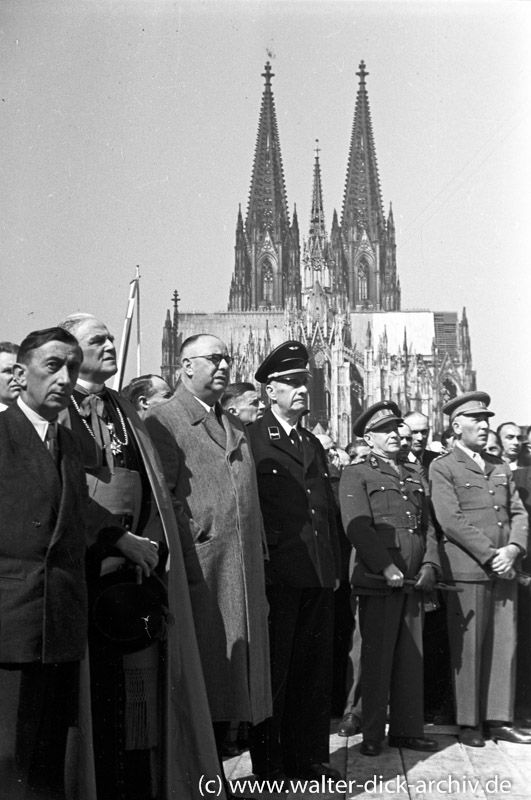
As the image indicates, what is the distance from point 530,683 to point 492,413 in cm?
168

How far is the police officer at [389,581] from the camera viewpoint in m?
5.67

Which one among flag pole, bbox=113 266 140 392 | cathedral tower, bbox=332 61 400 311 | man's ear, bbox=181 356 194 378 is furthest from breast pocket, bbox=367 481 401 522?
cathedral tower, bbox=332 61 400 311


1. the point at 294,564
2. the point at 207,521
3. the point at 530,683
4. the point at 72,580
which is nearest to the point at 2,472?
the point at 72,580

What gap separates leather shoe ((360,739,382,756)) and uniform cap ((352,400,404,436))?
66.9 inches

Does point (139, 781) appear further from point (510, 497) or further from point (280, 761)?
point (510, 497)

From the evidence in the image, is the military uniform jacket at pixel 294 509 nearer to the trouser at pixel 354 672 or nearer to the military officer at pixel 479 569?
the military officer at pixel 479 569

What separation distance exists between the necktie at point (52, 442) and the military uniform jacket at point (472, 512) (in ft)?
9.94

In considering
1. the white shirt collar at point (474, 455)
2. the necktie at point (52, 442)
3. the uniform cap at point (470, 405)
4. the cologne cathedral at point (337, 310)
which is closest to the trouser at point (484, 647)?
the white shirt collar at point (474, 455)

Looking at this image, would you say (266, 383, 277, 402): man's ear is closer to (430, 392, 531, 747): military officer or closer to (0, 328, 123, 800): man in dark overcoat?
(430, 392, 531, 747): military officer

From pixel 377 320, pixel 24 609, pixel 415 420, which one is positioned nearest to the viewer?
pixel 24 609

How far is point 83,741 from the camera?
363 centimetres

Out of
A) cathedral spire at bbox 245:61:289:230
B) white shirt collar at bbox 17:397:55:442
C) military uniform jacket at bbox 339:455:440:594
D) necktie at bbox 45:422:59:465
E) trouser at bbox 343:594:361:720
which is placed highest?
cathedral spire at bbox 245:61:289:230

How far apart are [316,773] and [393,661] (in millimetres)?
1013

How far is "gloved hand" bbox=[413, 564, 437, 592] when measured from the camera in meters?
5.77
